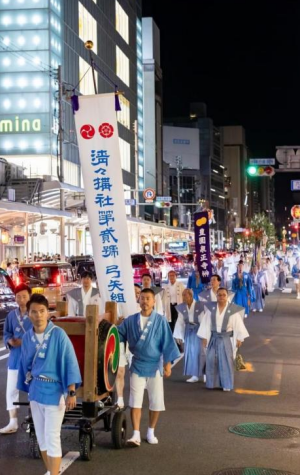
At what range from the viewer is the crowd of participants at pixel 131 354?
5.80 meters

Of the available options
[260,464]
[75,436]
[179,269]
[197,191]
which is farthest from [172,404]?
[197,191]

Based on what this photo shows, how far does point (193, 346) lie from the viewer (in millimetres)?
11289

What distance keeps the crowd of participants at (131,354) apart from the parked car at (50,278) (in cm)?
923

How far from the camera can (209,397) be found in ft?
32.7

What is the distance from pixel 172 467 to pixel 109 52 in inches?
2432

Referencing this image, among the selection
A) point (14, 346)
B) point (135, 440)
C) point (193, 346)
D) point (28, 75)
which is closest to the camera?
point (135, 440)

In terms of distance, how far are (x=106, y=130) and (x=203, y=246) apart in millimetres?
9848

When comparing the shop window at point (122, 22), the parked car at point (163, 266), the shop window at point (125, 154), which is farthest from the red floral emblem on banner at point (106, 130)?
the shop window at point (122, 22)

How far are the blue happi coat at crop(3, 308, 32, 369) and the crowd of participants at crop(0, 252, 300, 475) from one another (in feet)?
0.04

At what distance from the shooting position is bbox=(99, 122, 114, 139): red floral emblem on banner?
9047mm

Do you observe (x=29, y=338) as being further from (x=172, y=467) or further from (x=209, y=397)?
(x=209, y=397)

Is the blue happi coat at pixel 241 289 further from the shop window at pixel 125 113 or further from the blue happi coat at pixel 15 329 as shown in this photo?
the shop window at pixel 125 113

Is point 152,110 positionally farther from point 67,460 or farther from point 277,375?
point 67,460

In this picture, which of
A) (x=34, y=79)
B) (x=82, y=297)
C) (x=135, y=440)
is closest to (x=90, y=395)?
(x=135, y=440)
